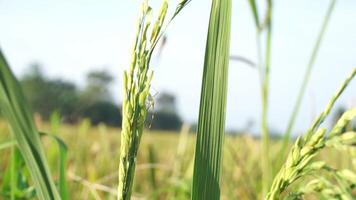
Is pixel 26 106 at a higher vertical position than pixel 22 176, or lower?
higher

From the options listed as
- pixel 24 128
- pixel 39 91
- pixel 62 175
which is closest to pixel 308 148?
pixel 24 128

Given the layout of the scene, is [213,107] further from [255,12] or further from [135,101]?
[255,12]

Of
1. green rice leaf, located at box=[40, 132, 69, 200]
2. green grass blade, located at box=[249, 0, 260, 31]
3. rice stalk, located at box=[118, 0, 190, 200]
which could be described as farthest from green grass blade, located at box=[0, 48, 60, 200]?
green grass blade, located at box=[249, 0, 260, 31]

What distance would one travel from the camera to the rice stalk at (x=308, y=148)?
422mm

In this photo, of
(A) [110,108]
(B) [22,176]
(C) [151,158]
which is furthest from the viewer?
(A) [110,108]

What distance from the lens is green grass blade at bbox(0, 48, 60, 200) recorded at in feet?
1.40

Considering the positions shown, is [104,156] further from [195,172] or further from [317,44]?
[195,172]

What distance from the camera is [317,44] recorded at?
1.28 m

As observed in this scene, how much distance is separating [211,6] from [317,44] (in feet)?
2.75

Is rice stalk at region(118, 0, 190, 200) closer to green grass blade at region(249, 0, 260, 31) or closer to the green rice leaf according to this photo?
the green rice leaf

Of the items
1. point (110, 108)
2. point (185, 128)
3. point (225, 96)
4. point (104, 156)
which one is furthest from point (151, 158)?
point (110, 108)

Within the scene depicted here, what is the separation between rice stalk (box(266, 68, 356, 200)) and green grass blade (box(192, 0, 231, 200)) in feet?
0.21

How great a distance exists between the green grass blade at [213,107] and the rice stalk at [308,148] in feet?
0.21

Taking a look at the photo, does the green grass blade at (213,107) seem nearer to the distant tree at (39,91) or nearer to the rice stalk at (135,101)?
the rice stalk at (135,101)
